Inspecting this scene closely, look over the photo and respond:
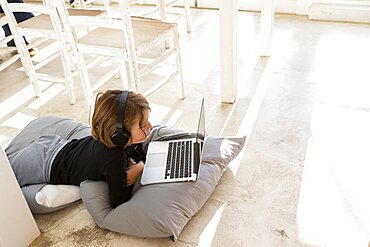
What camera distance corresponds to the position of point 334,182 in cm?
182

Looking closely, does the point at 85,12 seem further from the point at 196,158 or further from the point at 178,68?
the point at 196,158

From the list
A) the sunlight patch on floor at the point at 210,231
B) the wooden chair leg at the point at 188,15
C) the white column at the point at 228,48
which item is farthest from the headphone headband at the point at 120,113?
the wooden chair leg at the point at 188,15

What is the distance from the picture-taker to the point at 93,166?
5.40ft

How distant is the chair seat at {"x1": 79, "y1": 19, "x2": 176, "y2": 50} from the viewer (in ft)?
7.37

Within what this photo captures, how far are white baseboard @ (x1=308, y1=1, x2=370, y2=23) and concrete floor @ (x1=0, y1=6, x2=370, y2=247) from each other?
4.4 inches

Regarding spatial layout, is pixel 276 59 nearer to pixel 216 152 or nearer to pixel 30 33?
pixel 216 152

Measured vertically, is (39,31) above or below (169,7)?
above

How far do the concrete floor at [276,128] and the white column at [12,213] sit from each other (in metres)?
0.09

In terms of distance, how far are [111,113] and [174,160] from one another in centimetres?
42

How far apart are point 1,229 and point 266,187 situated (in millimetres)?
1163

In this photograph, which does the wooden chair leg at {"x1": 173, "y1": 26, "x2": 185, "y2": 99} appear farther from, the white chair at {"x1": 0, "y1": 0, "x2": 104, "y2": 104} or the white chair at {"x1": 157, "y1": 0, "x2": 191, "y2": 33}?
the white chair at {"x1": 157, "y1": 0, "x2": 191, "y2": 33}

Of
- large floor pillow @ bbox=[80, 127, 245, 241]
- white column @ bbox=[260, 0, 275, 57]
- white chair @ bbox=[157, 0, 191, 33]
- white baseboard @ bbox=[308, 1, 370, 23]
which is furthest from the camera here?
white baseboard @ bbox=[308, 1, 370, 23]

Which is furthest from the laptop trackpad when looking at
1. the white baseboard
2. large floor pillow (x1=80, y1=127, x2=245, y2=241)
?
the white baseboard

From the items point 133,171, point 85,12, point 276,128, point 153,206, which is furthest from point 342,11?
point 153,206
